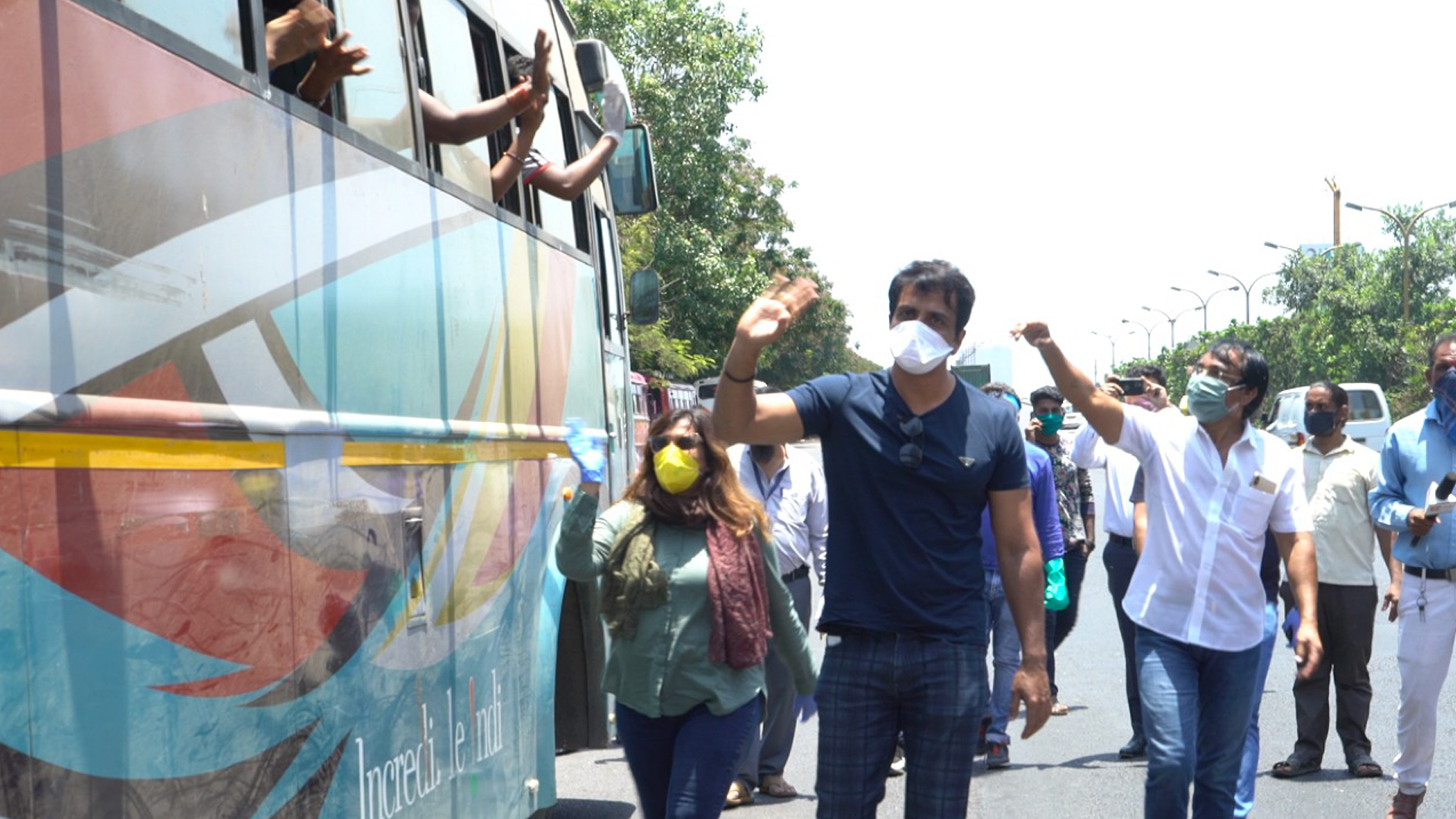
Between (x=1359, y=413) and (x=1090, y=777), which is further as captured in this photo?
(x=1359, y=413)

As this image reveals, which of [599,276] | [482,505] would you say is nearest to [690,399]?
[599,276]

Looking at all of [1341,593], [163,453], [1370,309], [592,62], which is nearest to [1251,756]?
[1341,593]

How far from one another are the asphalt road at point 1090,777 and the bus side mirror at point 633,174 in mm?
3003

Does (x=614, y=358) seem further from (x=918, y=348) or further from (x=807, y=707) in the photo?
(x=918, y=348)

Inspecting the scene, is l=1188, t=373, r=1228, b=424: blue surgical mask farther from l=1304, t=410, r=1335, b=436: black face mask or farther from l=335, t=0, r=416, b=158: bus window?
l=1304, t=410, r=1335, b=436: black face mask

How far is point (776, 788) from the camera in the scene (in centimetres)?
821

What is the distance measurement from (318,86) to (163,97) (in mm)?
966

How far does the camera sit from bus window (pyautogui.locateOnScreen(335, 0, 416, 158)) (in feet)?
15.1

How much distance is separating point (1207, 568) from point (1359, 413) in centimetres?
3244

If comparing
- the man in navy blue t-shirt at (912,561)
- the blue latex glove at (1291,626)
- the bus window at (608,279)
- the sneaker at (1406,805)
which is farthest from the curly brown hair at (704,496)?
the blue latex glove at (1291,626)

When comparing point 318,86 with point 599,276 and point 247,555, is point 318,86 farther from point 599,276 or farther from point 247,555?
point 599,276

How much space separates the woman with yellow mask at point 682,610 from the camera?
17.1 ft

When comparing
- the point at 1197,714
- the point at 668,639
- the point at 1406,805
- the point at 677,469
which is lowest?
the point at 1406,805

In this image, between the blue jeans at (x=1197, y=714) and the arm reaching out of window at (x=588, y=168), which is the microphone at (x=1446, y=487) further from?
the arm reaching out of window at (x=588, y=168)
